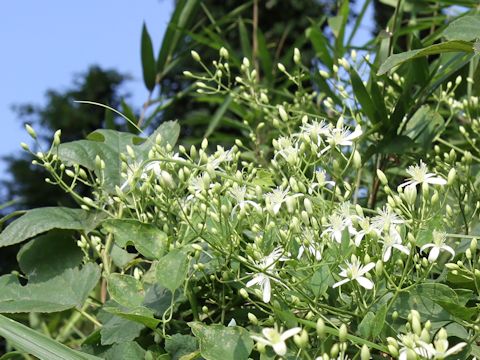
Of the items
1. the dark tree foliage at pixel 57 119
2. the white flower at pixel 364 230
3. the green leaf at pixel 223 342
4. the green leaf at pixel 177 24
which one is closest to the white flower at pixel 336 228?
the white flower at pixel 364 230

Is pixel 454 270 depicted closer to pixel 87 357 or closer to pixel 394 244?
pixel 394 244

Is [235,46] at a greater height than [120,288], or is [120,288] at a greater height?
[120,288]

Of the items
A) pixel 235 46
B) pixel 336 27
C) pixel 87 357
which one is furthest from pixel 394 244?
pixel 235 46

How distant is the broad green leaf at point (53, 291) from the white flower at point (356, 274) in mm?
383

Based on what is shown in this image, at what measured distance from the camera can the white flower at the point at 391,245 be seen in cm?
81

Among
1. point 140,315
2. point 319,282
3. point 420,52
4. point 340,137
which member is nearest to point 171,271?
point 140,315

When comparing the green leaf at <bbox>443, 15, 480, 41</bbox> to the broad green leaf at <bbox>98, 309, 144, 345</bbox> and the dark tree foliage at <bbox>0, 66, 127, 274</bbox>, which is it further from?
the dark tree foliage at <bbox>0, 66, 127, 274</bbox>

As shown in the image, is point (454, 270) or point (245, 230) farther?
point (245, 230)

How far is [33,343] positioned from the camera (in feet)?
2.60

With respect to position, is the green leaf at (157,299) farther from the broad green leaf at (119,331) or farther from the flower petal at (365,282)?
the flower petal at (365,282)

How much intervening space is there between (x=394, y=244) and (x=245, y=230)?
0.25 meters

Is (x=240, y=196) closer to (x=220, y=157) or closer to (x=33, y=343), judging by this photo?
(x=220, y=157)

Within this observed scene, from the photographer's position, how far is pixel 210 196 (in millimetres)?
927

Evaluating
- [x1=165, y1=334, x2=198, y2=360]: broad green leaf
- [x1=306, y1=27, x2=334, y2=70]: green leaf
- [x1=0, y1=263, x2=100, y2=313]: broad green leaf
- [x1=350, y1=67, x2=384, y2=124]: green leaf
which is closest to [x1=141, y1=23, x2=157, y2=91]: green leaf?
[x1=306, y1=27, x2=334, y2=70]: green leaf
